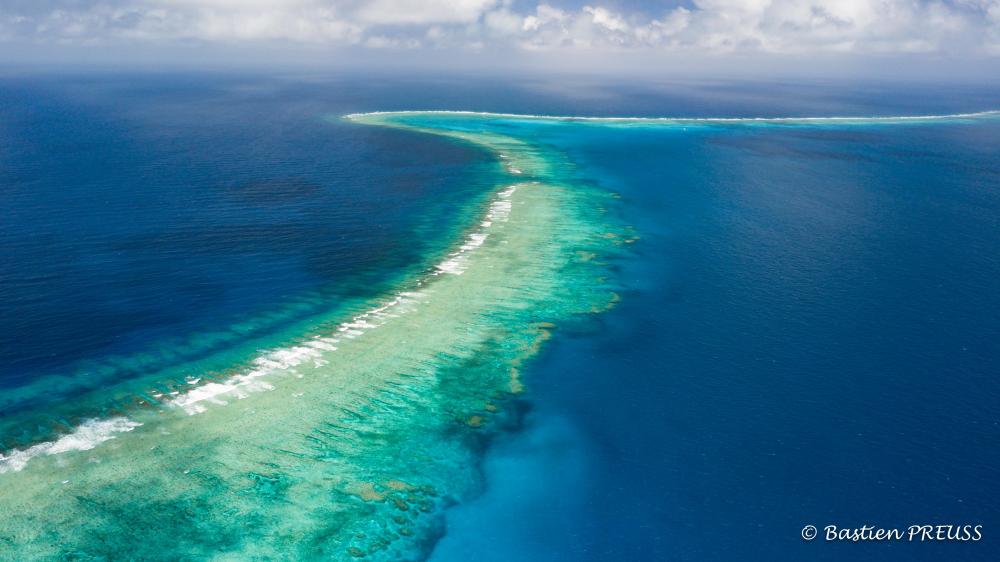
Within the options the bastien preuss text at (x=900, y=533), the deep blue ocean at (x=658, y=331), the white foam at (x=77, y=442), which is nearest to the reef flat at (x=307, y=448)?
the white foam at (x=77, y=442)

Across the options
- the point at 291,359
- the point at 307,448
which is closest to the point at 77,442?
the point at 307,448

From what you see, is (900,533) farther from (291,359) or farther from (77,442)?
(77,442)

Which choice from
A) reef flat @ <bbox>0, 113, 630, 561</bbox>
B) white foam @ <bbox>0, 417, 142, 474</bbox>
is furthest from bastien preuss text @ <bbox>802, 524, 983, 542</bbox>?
white foam @ <bbox>0, 417, 142, 474</bbox>

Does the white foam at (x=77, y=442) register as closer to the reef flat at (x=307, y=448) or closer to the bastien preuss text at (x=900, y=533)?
the reef flat at (x=307, y=448)

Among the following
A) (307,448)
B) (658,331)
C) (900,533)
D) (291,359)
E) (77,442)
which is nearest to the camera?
(900,533)

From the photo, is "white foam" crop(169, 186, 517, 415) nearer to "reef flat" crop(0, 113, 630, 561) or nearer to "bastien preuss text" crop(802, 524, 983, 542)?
"reef flat" crop(0, 113, 630, 561)

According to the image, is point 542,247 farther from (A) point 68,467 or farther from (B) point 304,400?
(A) point 68,467
